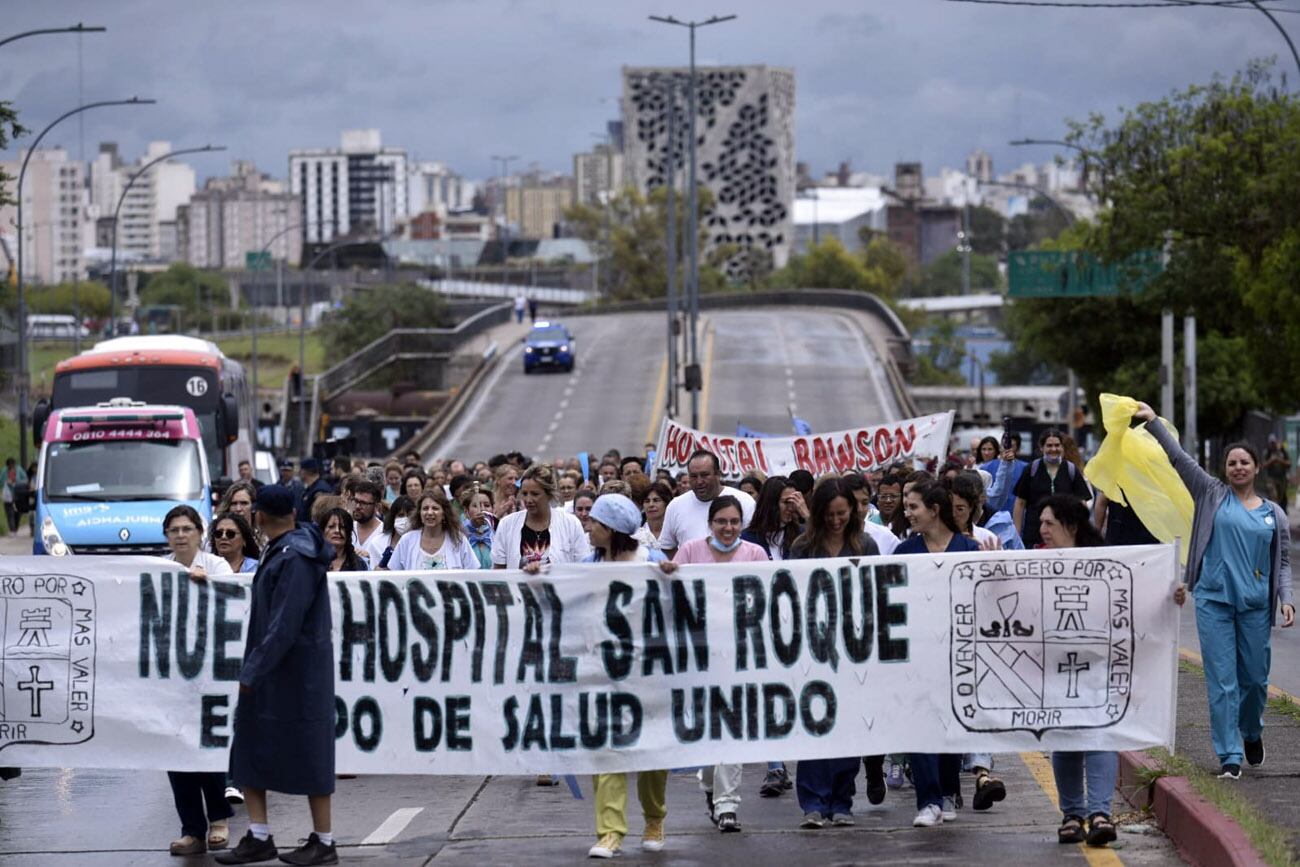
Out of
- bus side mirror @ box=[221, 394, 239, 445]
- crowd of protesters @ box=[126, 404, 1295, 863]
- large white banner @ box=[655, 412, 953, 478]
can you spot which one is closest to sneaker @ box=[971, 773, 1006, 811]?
crowd of protesters @ box=[126, 404, 1295, 863]

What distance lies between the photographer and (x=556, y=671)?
962 cm

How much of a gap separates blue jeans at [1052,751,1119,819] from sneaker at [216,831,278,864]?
333 cm

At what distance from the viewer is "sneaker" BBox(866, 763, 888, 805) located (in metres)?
10.2

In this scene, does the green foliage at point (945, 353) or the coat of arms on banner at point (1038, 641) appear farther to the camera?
the green foliage at point (945, 353)

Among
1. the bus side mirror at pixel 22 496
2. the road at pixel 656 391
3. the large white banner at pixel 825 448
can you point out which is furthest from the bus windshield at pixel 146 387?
the road at pixel 656 391

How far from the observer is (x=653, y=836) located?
916 cm

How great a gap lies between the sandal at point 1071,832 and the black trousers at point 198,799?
3.64 meters

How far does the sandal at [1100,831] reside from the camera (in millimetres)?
8906

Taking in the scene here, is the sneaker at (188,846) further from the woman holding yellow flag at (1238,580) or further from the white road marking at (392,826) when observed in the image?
the woman holding yellow flag at (1238,580)

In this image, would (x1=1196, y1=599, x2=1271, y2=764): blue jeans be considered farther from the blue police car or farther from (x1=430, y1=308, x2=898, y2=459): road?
the blue police car

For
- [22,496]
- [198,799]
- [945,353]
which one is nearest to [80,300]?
[945,353]

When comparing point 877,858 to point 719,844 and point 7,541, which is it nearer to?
point 719,844

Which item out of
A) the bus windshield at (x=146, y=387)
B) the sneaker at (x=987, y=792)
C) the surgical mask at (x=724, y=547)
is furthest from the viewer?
the bus windshield at (x=146, y=387)

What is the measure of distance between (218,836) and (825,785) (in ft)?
8.76
